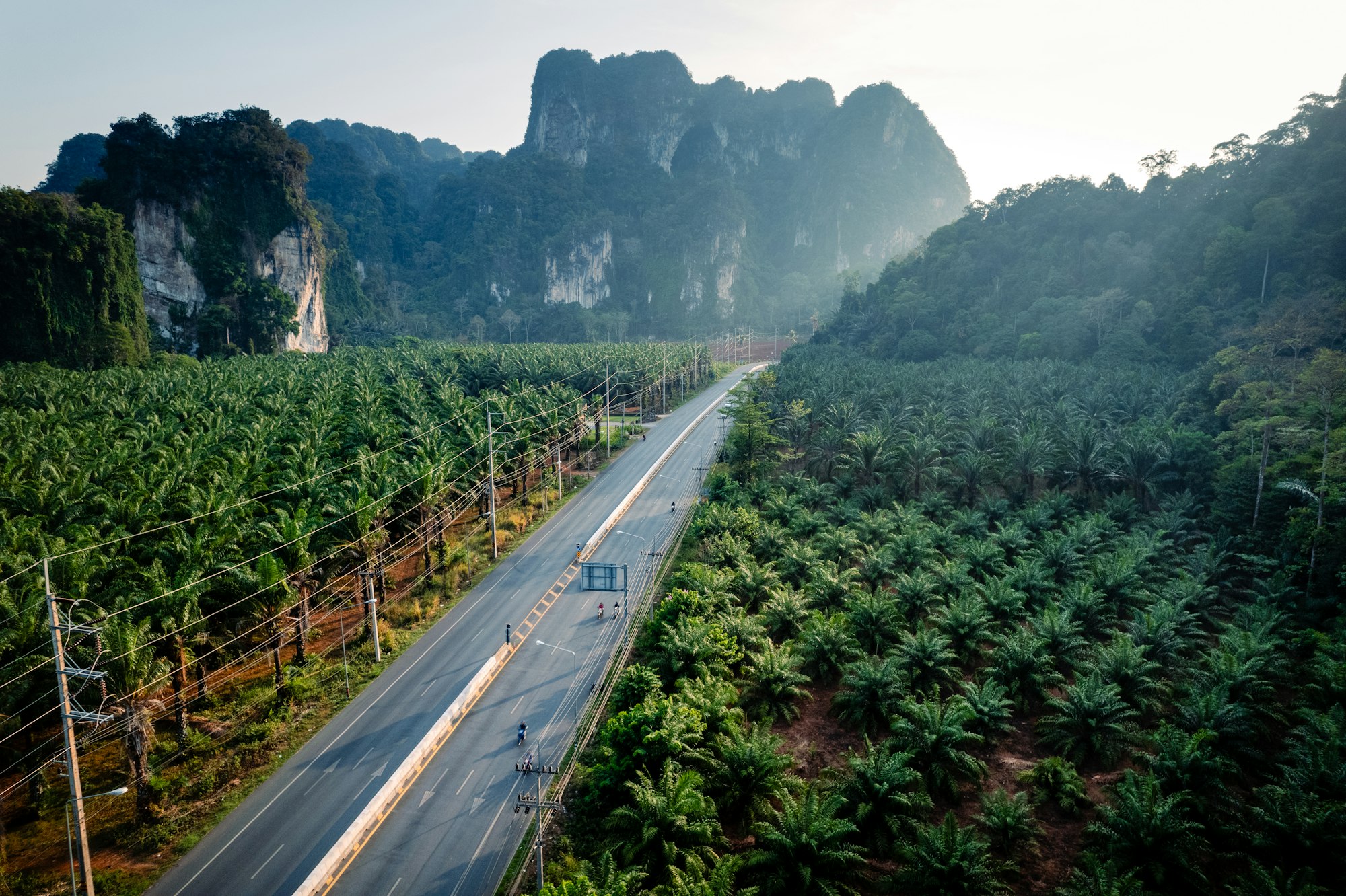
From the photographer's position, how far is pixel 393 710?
28.2m

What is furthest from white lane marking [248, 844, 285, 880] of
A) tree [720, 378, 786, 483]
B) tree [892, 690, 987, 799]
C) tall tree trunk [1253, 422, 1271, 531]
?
tall tree trunk [1253, 422, 1271, 531]

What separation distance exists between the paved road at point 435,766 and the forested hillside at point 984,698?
277cm

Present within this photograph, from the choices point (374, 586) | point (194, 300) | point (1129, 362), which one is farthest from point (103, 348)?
point (1129, 362)

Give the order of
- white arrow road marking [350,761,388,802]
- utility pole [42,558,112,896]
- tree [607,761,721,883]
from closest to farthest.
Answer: utility pole [42,558,112,896]
tree [607,761,721,883]
white arrow road marking [350,761,388,802]

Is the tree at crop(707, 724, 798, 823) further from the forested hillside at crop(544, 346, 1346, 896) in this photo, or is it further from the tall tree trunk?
the tall tree trunk

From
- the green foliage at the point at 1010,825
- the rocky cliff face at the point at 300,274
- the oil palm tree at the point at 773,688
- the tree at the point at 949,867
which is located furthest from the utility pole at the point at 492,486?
the rocky cliff face at the point at 300,274

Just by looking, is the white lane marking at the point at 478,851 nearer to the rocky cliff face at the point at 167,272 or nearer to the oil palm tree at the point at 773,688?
the oil palm tree at the point at 773,688

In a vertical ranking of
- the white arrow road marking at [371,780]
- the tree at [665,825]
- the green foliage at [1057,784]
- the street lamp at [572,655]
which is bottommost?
the white arrow road marking at [371,780]

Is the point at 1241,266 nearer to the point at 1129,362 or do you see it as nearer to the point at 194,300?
the point at 1129,362

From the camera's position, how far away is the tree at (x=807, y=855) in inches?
703

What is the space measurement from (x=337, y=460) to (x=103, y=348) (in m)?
69.2

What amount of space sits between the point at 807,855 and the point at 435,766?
540 inches

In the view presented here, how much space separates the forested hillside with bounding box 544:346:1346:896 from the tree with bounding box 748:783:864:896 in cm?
8

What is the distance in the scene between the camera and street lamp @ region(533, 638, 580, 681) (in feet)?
101
